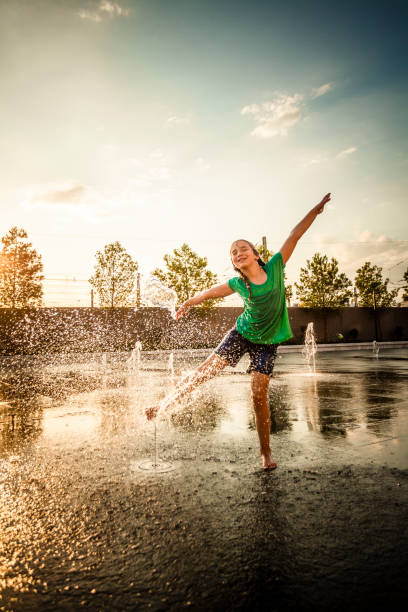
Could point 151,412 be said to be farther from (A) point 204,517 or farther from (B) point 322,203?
(B) point 322,203

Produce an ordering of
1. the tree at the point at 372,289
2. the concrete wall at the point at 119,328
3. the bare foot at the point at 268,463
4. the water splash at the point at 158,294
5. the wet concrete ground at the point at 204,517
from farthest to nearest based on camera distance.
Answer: the tree at the point at 372,289 → the concrete wall at the point at 119,328 → the water splash at the point at 158,294 → the bare foot at the point at 268,463 → the wet concrete ground at the point at 204,517

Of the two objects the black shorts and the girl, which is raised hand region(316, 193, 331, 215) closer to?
the girl

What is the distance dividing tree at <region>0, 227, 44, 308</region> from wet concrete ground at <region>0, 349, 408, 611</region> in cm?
1946

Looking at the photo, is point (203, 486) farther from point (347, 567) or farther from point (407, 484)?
point (407, 484)

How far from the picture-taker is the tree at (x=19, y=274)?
2245 centimetres

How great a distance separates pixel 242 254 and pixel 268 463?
1.57m

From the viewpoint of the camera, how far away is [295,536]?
205 centimetres

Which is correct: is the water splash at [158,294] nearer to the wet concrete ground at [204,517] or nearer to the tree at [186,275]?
the wet concrete ground at [204,517]

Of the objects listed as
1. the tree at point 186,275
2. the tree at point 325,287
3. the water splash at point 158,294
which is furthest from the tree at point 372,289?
the water splash at point 158,294

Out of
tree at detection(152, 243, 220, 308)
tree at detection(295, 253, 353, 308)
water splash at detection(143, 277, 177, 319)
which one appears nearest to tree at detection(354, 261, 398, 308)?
tree at detection(295, 253, 353, 308)

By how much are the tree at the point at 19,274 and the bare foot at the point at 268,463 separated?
21.9 m

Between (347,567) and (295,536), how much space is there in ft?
1.06

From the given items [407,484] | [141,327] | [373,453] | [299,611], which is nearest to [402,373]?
[373,453]

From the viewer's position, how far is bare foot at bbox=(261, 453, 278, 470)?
10.1ft
